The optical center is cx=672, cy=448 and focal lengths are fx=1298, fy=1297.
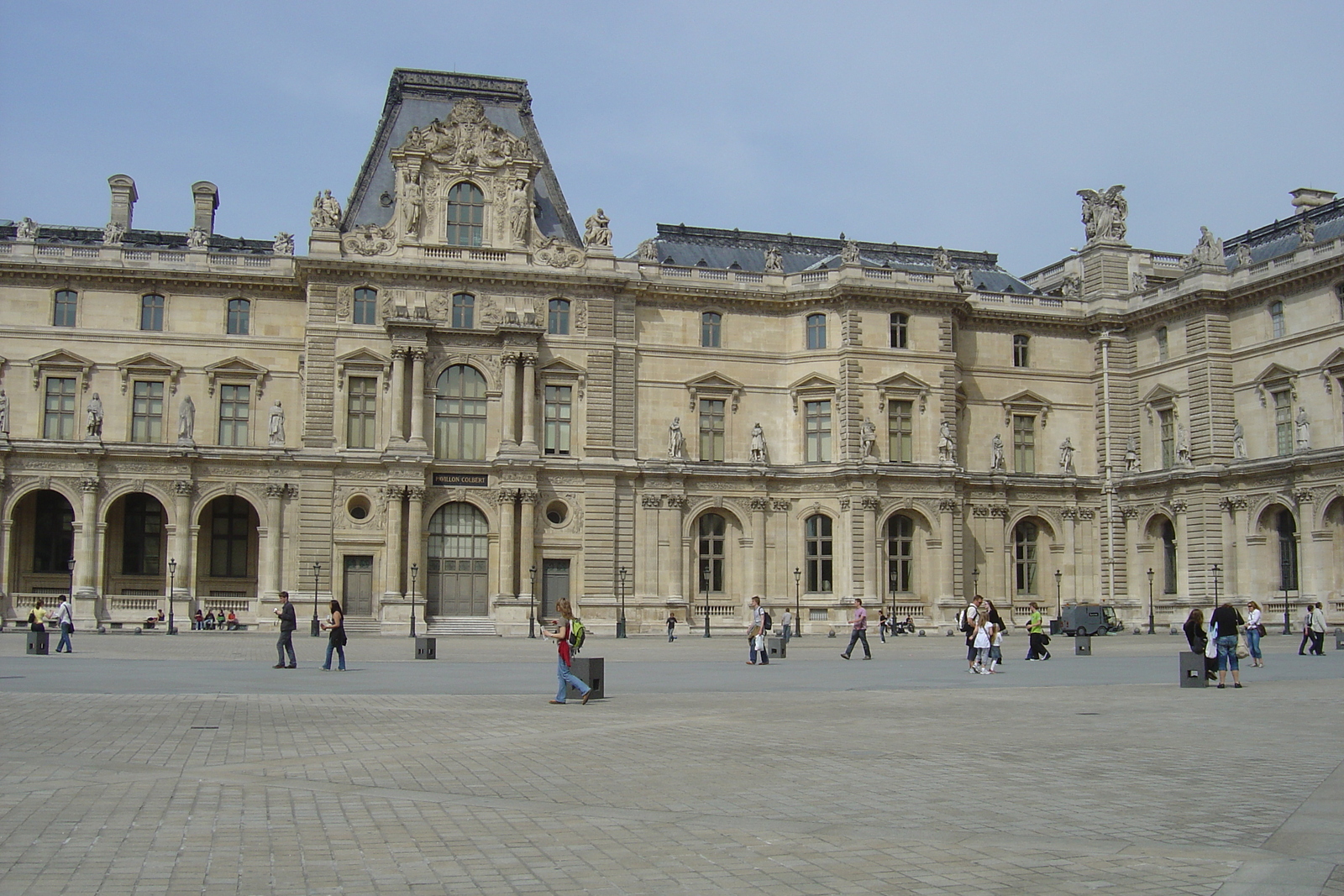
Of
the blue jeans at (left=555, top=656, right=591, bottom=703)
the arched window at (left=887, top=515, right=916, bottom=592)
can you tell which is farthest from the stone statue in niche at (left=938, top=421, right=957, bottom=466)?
the blue jeans at (left=555, top=656, right=591, bottom=703)

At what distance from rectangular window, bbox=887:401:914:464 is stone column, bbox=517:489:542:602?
57.0 ft

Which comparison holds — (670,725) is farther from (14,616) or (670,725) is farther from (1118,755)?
(14,616)

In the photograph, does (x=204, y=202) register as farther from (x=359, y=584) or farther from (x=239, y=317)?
(x=359, y=584)

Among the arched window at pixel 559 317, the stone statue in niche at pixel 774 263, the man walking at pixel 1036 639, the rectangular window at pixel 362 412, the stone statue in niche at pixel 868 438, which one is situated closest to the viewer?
the man walking at pixel 1036 639

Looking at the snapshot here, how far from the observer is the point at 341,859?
10.1 metres

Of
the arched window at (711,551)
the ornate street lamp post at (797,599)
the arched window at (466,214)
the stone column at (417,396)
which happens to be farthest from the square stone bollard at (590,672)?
the arched window at (466,214)

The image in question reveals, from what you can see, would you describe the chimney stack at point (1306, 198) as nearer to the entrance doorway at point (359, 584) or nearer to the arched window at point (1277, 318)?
the arched window at point (1277, 318)

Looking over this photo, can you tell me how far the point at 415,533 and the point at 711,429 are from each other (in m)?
15.1

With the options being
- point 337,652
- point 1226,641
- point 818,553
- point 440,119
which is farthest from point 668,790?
point 440,119

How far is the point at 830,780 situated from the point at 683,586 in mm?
46864

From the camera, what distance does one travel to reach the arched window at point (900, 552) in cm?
6188

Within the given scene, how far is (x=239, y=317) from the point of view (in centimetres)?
6019

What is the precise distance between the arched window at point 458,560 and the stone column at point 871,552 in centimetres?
1735

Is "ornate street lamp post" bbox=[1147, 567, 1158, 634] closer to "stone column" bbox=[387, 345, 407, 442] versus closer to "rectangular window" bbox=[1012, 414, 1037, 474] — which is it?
"rectangular window" bbox=[1012, 414, 1037, 474]
